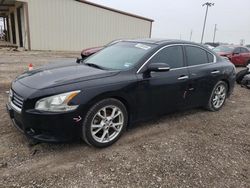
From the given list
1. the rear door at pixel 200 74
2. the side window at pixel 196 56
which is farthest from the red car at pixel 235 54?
the side window at pixel 196 56

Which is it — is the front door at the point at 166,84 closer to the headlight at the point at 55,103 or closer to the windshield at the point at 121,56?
the windshield at the point at 121,56

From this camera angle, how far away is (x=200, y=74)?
4.19 meters

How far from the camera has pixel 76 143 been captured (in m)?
3.19

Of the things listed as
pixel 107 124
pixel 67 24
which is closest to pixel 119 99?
pixel 107 124

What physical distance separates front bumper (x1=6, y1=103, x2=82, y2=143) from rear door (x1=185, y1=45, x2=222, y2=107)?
2.23m

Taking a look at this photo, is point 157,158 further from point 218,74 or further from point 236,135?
point 218,74

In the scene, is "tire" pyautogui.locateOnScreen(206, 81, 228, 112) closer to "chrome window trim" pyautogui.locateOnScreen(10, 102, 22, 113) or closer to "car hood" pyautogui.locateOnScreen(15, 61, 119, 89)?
"car hood" pyautogui.locateOnScreen(15, 61, 119, 89)

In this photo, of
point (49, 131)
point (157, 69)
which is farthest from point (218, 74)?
point (49, 131)

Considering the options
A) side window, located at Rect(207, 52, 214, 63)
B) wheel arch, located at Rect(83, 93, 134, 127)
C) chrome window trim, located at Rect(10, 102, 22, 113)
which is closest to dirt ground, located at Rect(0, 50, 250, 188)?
wheel arch, located at Rect(83, 93, 134, 127)

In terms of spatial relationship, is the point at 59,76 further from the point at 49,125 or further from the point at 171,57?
the point at 171,57

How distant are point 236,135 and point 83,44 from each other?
60.3ft

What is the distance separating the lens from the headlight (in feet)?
8.65

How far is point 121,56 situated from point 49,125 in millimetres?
1698

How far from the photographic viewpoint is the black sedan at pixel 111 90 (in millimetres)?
2674
